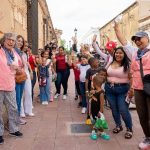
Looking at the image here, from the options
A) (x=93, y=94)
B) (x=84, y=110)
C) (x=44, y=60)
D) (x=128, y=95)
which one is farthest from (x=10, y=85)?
(x=44, y=60)

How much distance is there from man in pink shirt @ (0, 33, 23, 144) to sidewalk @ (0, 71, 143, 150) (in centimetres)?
26

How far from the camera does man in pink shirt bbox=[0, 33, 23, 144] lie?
5.95 m

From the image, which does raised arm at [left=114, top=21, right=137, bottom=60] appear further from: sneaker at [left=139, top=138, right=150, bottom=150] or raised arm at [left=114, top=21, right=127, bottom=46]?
sneaker at [left=139, top=138, right=150, bottom=150]

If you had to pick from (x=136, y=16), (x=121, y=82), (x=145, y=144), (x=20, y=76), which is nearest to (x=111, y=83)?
(x=121, y=82)

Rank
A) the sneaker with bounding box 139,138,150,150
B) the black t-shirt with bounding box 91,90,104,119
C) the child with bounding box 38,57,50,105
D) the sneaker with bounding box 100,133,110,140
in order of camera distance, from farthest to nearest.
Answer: the child with bounding box 38,57,50,105 < the black t-shirt with bounding box 91,90,104,119 < the sneaker with bounding box 100,133,110,140 < the sneaker with bounding box 139,138,150,150

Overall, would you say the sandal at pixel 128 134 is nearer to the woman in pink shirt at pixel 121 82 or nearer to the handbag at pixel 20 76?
the woman in pink shirt at pixel 121 82

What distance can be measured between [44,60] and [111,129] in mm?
3643

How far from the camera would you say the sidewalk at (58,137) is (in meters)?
5.94

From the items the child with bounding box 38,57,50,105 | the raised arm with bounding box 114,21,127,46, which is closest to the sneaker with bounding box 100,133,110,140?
the raised arm with bounding box 114,21,127,46

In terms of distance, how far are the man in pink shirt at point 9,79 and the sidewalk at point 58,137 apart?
264mm

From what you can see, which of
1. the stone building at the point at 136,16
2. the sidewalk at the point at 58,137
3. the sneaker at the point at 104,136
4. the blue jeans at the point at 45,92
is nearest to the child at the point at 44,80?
the blue jeans at the point at 45,92

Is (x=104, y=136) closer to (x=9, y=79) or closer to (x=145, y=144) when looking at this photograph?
(x=145, y=144)

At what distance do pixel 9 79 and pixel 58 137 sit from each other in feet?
4.56

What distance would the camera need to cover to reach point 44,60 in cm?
1012
